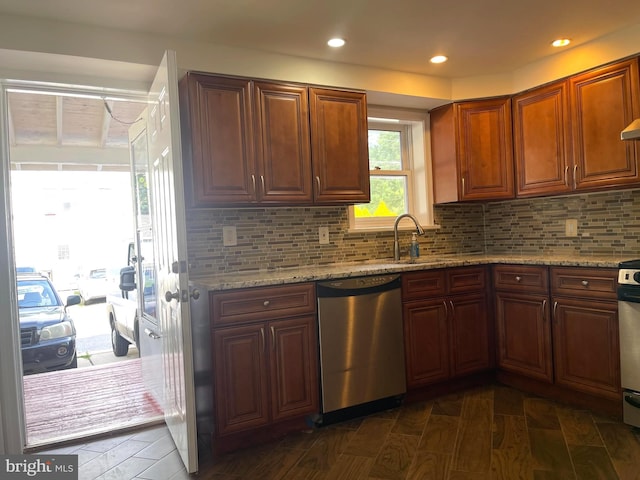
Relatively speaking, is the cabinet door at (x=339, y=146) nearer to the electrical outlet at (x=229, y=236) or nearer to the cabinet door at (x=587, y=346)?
the electrical outlet at (x=229, y=236)

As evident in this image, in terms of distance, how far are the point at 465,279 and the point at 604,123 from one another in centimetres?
135

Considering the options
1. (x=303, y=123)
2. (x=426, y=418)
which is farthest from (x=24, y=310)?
(x=426, y=418)

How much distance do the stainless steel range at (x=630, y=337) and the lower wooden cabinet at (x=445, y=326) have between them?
2.94 feet

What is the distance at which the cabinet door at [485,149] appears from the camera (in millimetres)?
3459

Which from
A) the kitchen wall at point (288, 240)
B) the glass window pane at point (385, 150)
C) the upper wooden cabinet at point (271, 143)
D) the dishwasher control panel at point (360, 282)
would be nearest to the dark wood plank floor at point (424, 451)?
the dishwasher control panel at point (360, 282)

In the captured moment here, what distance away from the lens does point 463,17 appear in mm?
2498

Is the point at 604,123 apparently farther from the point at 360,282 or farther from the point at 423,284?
the point at 360,282

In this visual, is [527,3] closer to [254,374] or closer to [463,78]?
[463,78]

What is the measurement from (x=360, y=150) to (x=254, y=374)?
167cm

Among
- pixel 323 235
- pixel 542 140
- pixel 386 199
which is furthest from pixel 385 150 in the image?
pixel 542 140

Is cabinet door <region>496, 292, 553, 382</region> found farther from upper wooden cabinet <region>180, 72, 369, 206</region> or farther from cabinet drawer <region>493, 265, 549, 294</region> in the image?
upper wooden cabinet <region>180, 72, 369, 206</region>

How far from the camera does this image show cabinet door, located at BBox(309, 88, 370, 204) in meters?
2.97

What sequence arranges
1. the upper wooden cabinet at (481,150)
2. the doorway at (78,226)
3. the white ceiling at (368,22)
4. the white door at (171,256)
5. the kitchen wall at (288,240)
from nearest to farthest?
the white door at (171,256)
the white ceiling at (368,22)
the kitchen wall at (288,240)
the doorway at (78,226)
the upper wooden cabinet at (481,150)

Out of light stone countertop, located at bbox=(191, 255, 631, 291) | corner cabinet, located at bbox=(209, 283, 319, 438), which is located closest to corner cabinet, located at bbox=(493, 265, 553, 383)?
light stone countertop, located at bbox=(191, 255, 631, 291)
